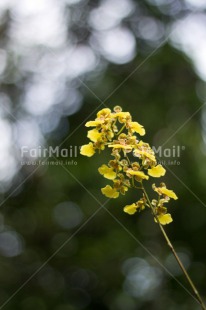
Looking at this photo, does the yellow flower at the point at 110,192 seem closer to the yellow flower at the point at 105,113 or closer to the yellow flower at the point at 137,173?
the yellow flower at the point at 137,173

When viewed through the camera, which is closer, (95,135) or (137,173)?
(137,173)

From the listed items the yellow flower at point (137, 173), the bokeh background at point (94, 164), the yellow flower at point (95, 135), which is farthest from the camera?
the bokeh background at point (94, 164)

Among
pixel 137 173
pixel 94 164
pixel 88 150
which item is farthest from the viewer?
pixel 94 164

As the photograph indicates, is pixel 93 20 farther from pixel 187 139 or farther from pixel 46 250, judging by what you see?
pixel 46 250

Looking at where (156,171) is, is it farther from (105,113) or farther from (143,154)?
(105,113)

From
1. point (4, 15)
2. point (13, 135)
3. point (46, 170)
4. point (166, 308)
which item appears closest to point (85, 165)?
point (46, 170)

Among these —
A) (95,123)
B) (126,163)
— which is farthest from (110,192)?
(95,123)

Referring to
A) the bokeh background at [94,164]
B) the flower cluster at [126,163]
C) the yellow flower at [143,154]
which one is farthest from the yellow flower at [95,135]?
the bokeh background at [94,164]

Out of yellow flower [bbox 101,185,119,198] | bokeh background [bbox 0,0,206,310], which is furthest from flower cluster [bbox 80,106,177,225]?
bokeh background [bbox 0,0,206,310]
